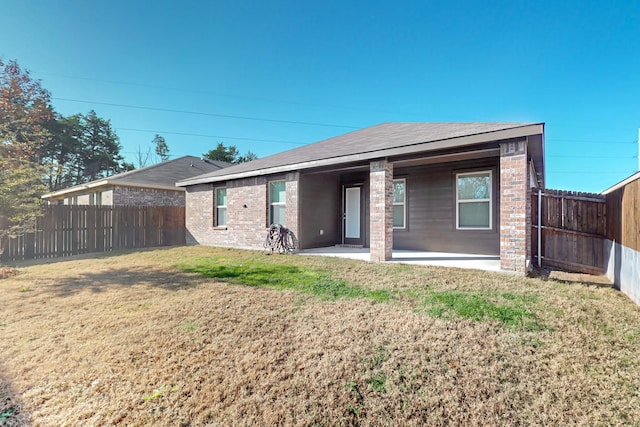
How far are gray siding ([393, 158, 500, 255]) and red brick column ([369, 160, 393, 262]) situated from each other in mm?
2097

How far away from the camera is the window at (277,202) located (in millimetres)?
9867

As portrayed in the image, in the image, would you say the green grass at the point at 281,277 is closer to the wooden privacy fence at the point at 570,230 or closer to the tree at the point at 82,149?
the wooden privacy fence at the point at 570,230

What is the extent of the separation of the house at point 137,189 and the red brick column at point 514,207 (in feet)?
46.9

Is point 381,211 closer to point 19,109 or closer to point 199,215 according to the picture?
point 199,215

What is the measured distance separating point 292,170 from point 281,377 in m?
7.28

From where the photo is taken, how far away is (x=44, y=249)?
31.3 feet

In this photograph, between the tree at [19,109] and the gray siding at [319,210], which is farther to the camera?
the gray siding at [319,210]

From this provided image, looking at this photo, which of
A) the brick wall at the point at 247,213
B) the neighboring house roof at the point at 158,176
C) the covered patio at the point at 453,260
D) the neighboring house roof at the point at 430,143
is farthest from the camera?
the neighboring house roof at the point at 158,176

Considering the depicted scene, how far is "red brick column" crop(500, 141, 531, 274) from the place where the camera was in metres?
5.28

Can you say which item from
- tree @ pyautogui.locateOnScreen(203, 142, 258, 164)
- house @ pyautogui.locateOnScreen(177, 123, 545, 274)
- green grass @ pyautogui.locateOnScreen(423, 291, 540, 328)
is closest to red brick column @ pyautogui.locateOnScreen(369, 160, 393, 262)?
house @ pyautogui.locateOnScreen(177, 123, 545, 274)

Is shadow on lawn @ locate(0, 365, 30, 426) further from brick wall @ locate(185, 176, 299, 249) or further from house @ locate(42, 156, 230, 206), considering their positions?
house @ locate(42, 156, 230, 206)

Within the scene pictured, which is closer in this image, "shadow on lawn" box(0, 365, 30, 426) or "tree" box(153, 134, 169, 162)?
"shadow on lawn" box(0, 365, 30, 426)

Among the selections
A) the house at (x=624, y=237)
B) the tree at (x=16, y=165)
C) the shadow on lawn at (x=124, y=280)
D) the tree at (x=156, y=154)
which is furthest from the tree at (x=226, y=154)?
the house at (x=624, y=237)

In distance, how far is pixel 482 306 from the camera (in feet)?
12.3
